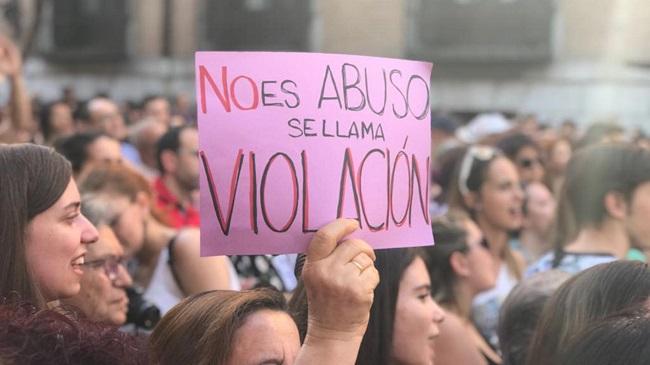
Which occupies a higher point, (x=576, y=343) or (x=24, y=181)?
(x=24, y=181)

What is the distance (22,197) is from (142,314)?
1149 millimetres

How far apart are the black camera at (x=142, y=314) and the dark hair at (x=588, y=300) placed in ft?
4.53

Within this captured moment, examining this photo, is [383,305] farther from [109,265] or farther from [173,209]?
[173,209]

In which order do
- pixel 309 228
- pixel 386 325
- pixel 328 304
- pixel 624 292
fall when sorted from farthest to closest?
pixel 386 325
pixel 624 292
pixel 309 228
pixel 328 304

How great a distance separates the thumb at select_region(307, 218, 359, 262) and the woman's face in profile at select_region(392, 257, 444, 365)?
0.91 m

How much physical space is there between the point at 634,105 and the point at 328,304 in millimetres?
15474

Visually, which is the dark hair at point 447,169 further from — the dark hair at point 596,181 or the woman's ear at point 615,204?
the woman's ear at point 615,204

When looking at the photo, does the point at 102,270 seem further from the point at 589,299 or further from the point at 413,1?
the point at 413,1

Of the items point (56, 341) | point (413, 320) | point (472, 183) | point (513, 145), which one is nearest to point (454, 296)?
point (413, 320)

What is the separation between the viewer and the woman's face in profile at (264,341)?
2.18 meters

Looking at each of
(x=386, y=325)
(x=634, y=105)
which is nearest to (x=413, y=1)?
(x=634, y=105)

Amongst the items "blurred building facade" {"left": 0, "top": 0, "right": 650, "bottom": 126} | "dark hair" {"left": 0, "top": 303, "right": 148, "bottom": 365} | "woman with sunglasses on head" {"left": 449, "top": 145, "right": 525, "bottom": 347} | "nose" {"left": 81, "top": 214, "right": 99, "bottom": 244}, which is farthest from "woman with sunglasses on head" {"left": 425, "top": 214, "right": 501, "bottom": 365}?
"blurred building facade" {"left": 0, "top": 0, "right": 650, "bottom": 126}

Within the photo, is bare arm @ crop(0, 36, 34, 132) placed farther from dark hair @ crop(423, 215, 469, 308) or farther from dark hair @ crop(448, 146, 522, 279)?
dark hair @ crop(423, 215, 469, 308)

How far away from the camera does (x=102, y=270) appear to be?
129 inches
